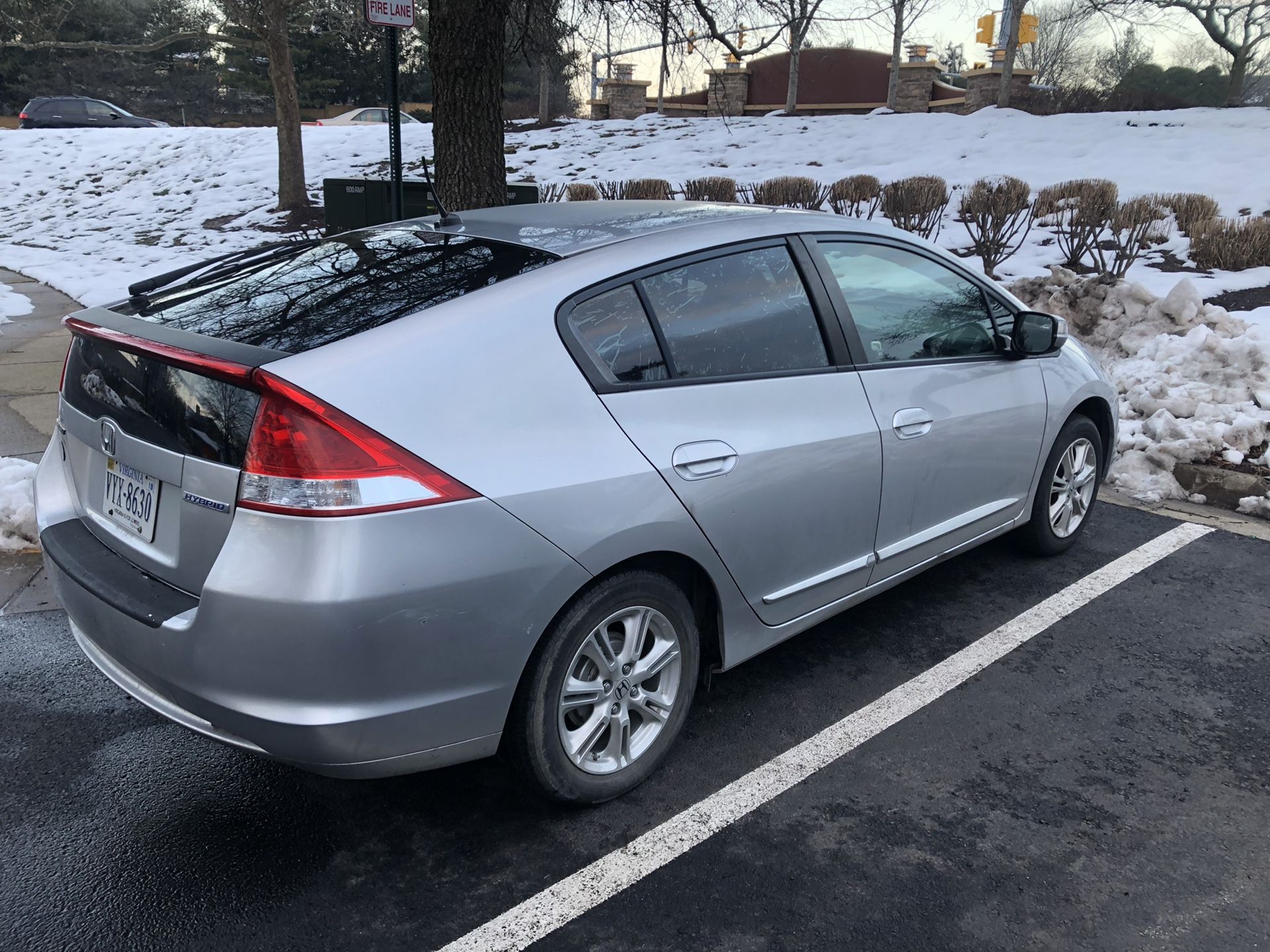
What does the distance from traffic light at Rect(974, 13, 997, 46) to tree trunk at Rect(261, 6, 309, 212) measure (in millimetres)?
17361

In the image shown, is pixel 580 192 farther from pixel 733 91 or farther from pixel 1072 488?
pixel 733 91

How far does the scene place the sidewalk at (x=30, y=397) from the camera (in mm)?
4184

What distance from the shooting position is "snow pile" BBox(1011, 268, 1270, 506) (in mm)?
5773

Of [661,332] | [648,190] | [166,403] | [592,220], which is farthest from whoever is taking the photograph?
[648,190]

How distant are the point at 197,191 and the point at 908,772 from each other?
67.0 feet

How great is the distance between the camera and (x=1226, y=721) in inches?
131

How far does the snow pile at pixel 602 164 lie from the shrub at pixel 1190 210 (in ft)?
0.60

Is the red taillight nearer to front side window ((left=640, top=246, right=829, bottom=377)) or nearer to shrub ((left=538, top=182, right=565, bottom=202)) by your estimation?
front side window ((left=640, top=246, right=829, bottom=377))

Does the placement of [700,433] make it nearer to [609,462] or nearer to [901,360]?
[609,462]

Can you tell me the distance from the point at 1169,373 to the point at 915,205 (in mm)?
5713

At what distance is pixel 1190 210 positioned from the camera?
35.5 feet

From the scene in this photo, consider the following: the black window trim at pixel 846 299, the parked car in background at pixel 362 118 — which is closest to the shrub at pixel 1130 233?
the black window trim at pixel 846 299

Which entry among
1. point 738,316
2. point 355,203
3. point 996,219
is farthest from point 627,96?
point 738,316

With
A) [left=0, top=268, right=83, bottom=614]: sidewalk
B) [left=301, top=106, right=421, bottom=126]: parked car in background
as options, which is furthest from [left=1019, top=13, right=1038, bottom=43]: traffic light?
[left=0, top=268, right=83, bottom=614]: sidewalk
